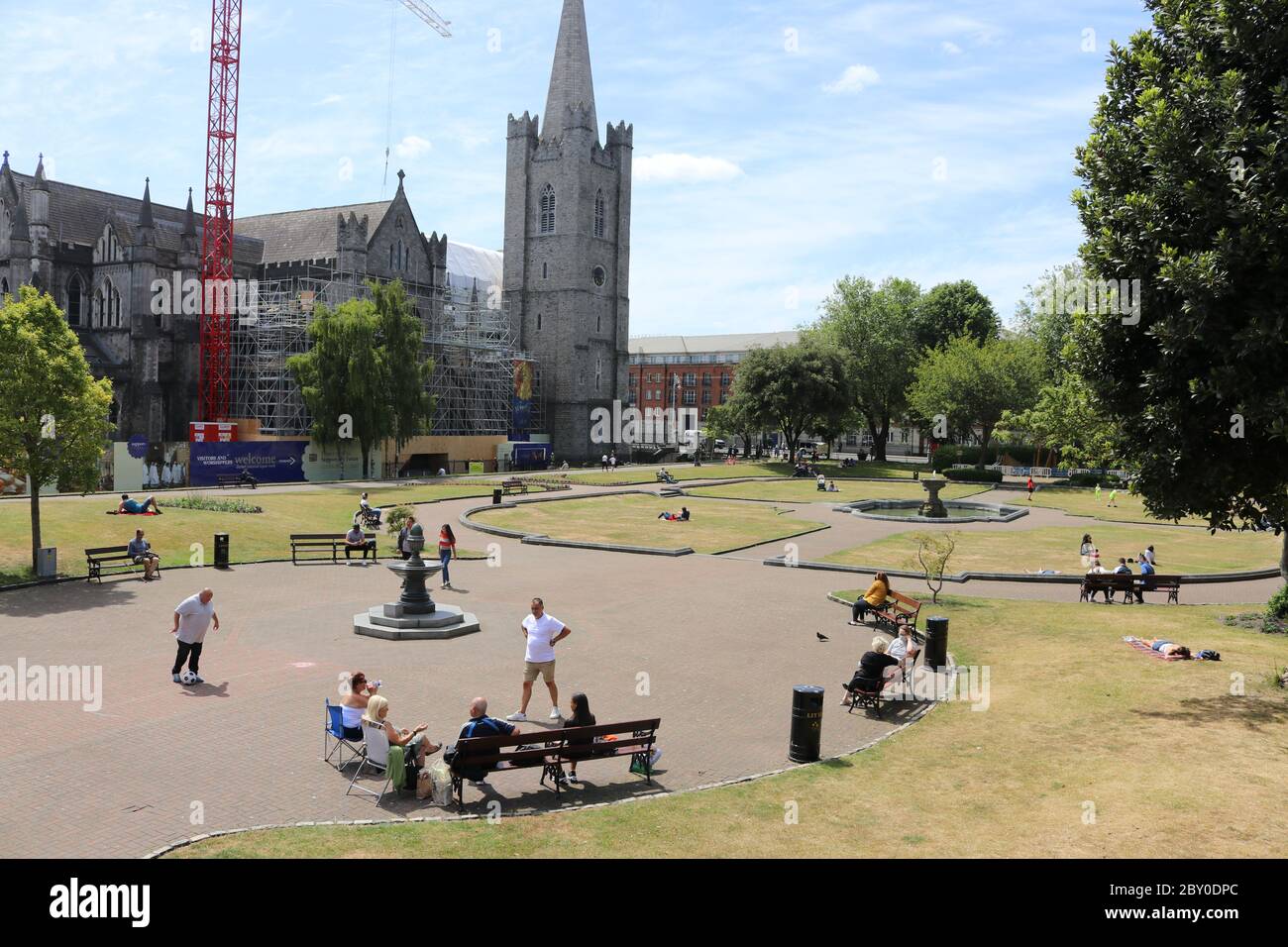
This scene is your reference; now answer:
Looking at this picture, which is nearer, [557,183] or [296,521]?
[296,521]

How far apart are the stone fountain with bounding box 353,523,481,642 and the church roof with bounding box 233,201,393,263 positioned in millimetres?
59479

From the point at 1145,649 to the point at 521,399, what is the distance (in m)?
70.2

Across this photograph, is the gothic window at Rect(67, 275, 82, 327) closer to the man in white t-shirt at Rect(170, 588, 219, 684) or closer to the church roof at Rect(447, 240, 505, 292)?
the church roof at Rect(447, 240, 505, 292)

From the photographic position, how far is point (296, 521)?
106ft

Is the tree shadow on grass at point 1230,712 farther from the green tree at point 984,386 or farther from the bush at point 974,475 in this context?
the green tree at point 984,386

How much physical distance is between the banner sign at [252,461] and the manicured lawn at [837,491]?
23.8 metres

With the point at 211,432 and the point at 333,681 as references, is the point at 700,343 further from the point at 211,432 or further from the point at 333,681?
the point at 333,681

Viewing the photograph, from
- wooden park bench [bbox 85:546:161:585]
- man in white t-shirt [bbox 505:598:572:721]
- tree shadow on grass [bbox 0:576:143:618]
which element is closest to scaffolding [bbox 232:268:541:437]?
wooden park bench [bbox 85:546:161:585]

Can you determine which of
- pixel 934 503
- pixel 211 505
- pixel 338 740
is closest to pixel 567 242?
pixel 934 503

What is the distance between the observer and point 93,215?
219 ft

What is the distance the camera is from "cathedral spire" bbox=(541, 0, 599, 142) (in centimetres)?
8712
